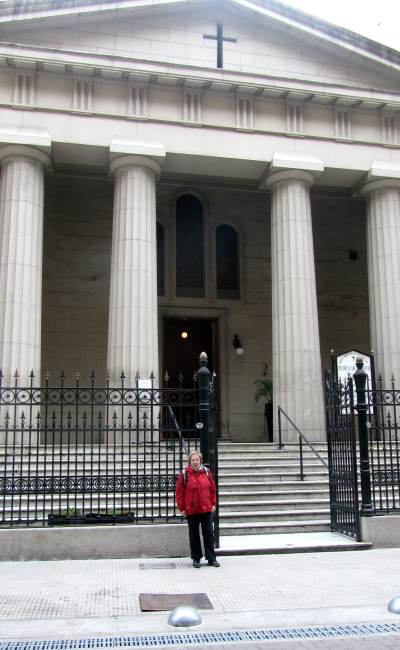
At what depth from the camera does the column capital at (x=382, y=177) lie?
19.9 metres

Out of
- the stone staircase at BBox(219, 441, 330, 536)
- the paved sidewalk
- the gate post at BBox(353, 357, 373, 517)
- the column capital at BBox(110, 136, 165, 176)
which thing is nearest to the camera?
the paved sidewalk

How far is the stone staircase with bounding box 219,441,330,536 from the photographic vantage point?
12.0 metres

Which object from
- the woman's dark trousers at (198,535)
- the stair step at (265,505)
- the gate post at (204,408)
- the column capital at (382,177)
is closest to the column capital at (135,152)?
the column capital at (382,177)

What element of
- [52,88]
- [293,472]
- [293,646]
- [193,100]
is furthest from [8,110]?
[293,646]

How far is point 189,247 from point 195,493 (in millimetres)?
15239

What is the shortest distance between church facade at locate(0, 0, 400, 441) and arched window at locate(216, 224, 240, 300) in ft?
1.19

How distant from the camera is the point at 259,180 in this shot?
20.6 meters

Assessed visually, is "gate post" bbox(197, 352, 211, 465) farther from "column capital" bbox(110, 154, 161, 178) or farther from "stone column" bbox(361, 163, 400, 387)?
"stone column" bbox(361, 163, 400, 387)

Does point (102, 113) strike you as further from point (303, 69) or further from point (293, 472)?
point (293, 472)

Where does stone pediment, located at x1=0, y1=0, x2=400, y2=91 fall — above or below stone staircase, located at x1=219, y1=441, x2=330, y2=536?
above

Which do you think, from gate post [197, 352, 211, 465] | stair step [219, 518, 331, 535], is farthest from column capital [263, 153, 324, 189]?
stair step [219, 518, 331, 535]

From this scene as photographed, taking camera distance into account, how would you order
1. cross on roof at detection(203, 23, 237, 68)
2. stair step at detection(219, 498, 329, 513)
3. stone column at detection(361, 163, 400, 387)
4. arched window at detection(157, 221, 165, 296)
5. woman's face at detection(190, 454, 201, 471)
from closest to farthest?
woman's face at detection(190, 454, 201, 471) → stair step at detection(219, 498, 329, 513) → stone column at detection(361, 163, 400, 387) → cross on roof at detection(203, 23, 237, 68) → arched window at detection(157, 221, 165, 296)

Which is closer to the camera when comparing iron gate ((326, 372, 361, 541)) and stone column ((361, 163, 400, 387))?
iron gate ((326, 372, 361, 541))

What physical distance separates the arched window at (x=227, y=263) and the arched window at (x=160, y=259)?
1.90 meters
